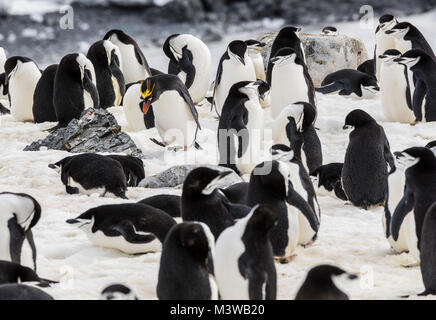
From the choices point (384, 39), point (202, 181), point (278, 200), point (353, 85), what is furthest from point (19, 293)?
point (384, 39)

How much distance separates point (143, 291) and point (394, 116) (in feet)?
17.0

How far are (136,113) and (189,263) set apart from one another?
4.95 metres

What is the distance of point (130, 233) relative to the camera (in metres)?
4.91

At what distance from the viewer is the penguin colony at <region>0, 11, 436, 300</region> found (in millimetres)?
3936

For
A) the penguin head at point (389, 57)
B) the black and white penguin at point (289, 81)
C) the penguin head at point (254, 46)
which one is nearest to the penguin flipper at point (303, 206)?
the black and white penguin at point (289, 81)

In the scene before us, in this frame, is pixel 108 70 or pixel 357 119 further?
pixel 108 70

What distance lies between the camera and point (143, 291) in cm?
433

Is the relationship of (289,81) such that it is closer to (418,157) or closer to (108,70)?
(108,70)

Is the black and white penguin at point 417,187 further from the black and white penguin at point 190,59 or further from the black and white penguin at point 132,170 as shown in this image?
the black and white penguin at point 190,59

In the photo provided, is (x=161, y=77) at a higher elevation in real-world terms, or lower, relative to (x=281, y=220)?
higher

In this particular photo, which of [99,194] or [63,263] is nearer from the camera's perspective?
[63,263]

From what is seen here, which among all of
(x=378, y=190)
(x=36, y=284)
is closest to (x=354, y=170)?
(x=378, y=190)

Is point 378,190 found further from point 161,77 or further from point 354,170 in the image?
point 161,77

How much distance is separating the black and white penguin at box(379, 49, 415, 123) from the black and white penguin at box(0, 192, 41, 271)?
16.4ft
